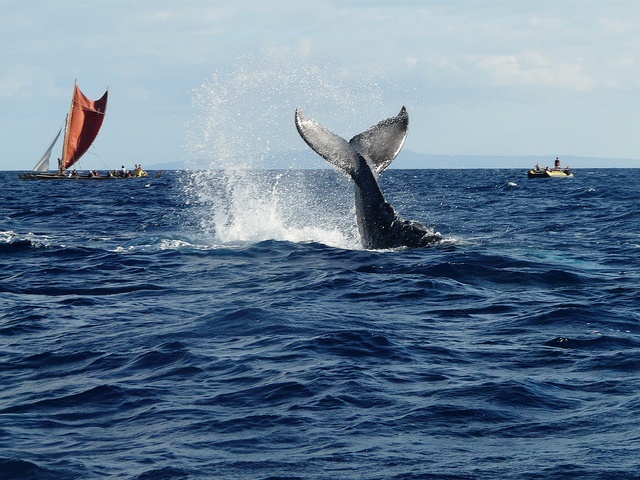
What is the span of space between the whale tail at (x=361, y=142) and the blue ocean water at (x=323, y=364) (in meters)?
1.66

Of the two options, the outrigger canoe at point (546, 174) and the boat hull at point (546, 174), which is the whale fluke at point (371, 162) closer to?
the outrigger canoe at point (546, 174)

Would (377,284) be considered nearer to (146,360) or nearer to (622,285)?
(622,285)

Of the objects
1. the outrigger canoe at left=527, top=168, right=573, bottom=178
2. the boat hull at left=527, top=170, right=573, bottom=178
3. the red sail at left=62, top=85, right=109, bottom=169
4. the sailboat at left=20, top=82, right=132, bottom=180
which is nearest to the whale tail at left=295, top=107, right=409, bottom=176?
the outrigger canoe at left=527, top=168, right=573, bottom=178

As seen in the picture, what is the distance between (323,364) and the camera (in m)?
8.48

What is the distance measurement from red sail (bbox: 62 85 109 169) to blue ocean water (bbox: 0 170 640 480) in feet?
223

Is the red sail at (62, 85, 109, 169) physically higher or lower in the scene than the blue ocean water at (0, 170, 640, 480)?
higher

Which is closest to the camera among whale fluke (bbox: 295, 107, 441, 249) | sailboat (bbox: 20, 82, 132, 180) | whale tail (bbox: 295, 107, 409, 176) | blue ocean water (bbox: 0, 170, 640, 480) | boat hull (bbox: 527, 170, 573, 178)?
blue ocean water (bbox: 0, 170, 640, 480)

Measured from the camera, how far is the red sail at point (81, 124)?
270 ft

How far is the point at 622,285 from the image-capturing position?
42.7ft

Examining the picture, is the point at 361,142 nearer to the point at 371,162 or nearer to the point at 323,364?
the point at 371,162

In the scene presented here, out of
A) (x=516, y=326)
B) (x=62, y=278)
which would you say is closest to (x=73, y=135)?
(x=62, y=278)

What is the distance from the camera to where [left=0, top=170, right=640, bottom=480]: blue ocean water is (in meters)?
6.09

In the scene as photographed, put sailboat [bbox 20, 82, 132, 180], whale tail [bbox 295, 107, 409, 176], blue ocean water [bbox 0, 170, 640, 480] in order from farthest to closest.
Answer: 1. sailboat [bbox 20, 82, 132, 180]
2. whale tail [bbox 295, 107, 409, 176]
3. blue ocean water [bbox 0, 170, 640, 480]

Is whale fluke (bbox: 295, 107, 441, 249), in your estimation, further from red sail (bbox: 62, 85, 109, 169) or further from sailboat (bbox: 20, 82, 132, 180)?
red sail (bbox: 62, 85, 109, 169)
